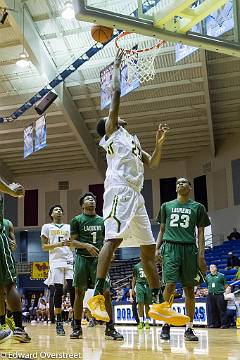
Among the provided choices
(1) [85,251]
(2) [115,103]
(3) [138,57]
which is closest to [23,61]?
(3) [138,57]

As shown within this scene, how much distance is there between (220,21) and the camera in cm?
544

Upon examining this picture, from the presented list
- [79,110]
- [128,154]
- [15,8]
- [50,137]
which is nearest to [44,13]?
[15,8]

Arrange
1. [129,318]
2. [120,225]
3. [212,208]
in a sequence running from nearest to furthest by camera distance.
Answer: [120,225], [129,318], [212,208]

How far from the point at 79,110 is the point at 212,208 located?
28.8 feet

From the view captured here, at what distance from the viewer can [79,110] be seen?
2092 cm

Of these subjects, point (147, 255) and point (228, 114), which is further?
point (228, 114)

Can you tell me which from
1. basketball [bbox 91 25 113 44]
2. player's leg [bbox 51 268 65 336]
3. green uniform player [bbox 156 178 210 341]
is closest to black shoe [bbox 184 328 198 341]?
green uniform player [bbox 156 178 210 341]

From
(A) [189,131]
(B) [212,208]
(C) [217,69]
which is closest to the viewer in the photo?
(C) [217,69]

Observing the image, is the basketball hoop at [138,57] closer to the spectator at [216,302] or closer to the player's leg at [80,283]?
the spectator at [216,302]

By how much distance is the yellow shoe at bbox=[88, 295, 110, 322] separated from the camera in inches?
153

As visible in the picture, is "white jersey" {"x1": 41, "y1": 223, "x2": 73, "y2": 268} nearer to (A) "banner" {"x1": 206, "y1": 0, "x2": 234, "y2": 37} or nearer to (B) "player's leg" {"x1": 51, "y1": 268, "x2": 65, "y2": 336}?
(B) "player's leg" {"x1": 51, "y1": 268, "x2": 65, "y2": 336}

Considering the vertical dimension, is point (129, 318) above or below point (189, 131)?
below

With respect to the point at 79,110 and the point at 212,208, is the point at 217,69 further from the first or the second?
the point at 212,208

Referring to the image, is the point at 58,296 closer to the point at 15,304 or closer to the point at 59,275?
the point at 59,275
